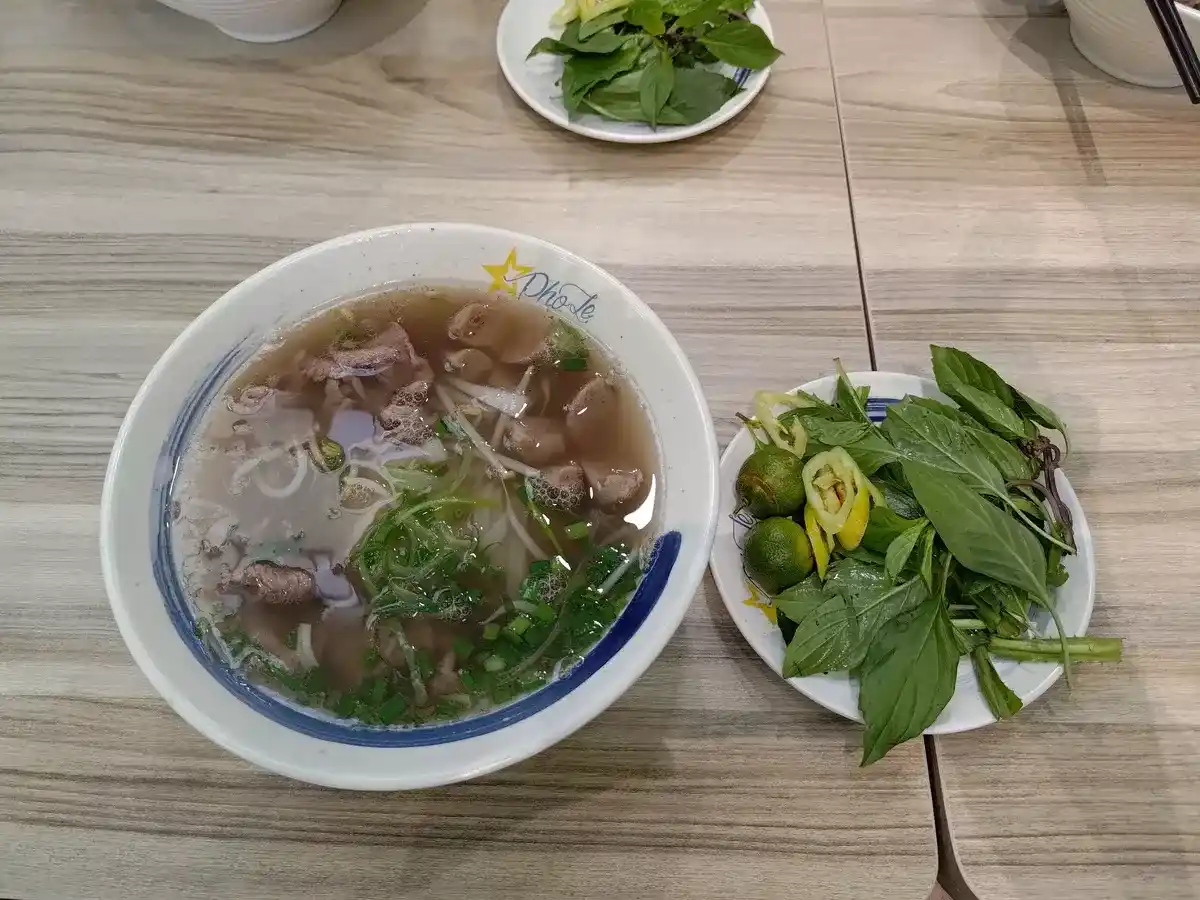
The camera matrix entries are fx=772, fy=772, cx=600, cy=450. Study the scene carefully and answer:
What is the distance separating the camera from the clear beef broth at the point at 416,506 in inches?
35.1

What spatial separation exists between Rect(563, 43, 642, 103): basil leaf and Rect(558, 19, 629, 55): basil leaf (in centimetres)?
1

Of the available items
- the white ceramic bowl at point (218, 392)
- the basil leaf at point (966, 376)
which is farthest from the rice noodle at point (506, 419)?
the basil leaf at point (966, 376)

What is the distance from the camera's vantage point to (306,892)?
90 centimetres

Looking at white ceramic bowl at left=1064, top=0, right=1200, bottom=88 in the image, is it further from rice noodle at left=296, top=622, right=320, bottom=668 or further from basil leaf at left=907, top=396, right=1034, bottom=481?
rice noodle at left=296, top=622, right=320, bottom=668

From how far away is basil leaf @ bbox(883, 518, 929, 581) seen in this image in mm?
936

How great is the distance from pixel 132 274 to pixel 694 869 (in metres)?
1.30

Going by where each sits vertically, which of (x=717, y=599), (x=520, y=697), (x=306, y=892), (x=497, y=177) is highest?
(x=497, y=177)

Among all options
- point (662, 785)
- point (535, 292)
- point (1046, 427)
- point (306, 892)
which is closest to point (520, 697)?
point (662, 785)

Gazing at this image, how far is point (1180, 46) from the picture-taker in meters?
1.34

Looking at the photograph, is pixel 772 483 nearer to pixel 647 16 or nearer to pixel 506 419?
pixel 506 419

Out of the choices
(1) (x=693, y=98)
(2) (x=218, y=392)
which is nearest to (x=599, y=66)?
(1) (x=693, y=98)

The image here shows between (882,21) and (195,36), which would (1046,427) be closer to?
(882,21)

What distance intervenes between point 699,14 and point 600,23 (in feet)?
0.62

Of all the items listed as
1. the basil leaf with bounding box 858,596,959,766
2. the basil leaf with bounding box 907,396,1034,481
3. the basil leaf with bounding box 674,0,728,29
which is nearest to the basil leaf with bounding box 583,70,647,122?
the basil leaf with bounding box 674,0,728,29
